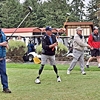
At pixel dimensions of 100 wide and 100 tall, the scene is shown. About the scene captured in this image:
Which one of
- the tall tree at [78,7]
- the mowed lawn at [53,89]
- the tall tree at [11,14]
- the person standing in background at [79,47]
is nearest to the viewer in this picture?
the mowed lawn at [53,89]

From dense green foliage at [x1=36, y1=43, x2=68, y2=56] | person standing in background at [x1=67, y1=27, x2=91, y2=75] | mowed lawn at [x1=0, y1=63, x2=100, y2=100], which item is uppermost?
person standing in background at [x1=67, y1=27, x2=91, y2=75]

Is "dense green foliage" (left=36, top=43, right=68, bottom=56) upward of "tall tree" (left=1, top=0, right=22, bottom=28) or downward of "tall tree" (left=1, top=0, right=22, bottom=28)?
downward

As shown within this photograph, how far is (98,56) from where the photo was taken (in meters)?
16.2

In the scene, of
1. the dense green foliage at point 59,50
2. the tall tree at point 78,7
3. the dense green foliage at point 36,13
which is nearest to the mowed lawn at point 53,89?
the dense green foliage at point 59,50

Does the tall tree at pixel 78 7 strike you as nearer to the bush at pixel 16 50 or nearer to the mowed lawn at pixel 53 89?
the bush at pixel 16 50

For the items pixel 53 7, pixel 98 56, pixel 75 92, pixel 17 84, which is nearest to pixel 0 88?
pixel 17 84

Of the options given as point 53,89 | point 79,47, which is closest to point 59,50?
point 79,47

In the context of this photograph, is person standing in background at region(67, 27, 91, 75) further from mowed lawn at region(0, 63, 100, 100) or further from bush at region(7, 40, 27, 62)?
bush at region(7, 40, 27, 62)

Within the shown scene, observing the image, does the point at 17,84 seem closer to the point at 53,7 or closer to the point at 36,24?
the point at 36,24

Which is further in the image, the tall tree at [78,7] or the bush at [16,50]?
the tall tree at [78,7]

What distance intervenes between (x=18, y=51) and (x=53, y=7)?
39.3 meters

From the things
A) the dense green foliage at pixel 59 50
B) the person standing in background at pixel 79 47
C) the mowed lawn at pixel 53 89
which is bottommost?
the dense green foliage at pixel 59 50

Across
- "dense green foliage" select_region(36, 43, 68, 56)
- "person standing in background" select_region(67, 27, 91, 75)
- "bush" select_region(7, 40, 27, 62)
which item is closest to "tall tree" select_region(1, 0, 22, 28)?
"dense green foliage" select_region(36, 43, 68, 56)

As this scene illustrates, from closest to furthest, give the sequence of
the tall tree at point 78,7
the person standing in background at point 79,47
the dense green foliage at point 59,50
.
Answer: the person standing in background at point 79,47
the dense green foliage at point 59,50
the tall tree at point 78,7
